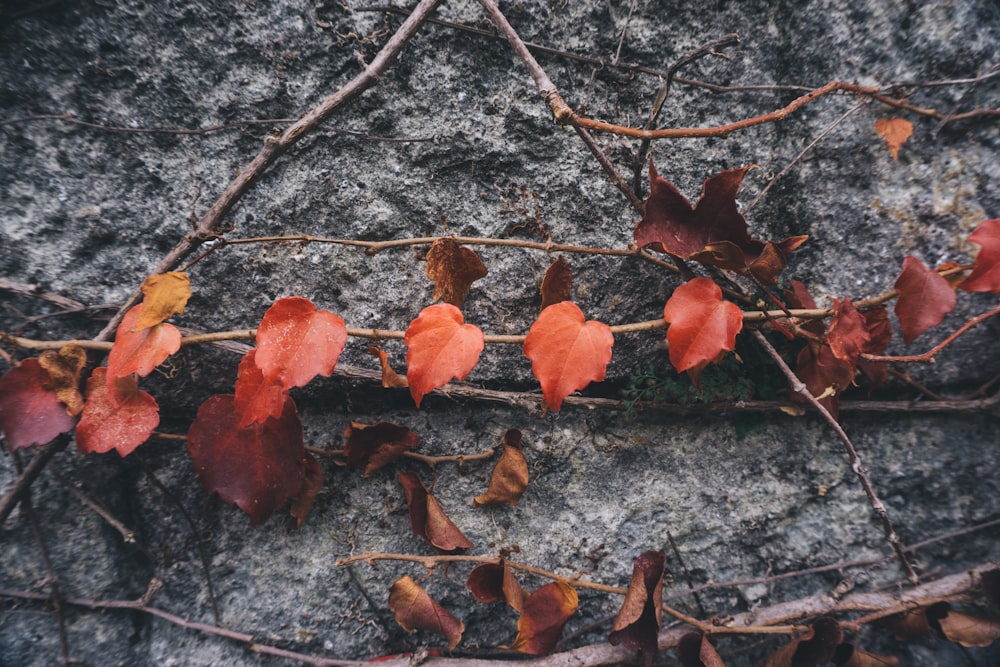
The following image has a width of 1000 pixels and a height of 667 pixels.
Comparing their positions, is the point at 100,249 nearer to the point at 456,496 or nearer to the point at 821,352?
the point at 456,496

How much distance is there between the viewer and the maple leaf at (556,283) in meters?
0.86

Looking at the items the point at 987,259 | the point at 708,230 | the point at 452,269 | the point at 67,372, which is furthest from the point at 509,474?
the point at 987,259

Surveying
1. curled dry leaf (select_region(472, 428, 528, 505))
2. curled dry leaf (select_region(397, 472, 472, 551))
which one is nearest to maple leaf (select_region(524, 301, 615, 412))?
curled dry leaf (select_region(472, 428, 528, 505))

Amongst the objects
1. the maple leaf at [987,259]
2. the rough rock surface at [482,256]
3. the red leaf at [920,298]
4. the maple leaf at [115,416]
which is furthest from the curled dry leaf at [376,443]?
the maple leaf at [987,259]

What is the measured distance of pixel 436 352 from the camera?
2.53 ft

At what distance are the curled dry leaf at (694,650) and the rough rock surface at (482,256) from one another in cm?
12

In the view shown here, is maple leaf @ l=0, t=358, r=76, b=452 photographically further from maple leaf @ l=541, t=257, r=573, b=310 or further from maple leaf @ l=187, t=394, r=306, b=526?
maple leaf @ l=541, t=257, r=573, b=310

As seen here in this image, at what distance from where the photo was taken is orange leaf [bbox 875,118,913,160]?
3.27 feet

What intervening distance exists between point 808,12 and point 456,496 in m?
1.18

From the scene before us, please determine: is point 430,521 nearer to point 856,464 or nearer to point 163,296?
point 163,296

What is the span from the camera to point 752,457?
1052 mm

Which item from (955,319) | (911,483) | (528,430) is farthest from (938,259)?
(528,430)

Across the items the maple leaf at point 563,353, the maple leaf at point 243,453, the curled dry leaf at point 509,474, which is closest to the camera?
the maple leaf at point 563,353

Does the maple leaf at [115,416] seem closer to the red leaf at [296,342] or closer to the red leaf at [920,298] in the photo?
the red leaf at [296,342]
